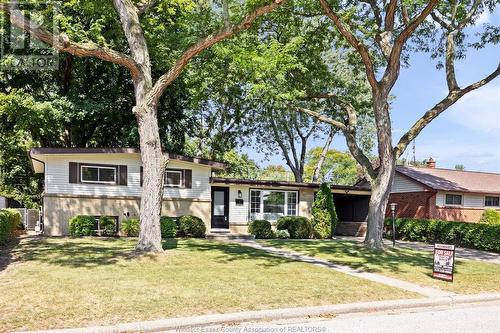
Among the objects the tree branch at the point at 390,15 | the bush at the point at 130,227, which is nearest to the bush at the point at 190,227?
the bush at the point at 130,227

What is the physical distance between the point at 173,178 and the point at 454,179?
1763 centimetres

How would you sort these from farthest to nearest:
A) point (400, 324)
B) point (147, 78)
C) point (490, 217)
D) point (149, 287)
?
point (490, 217) → point (147, 78) → point (149, 287) → point (400, 324)

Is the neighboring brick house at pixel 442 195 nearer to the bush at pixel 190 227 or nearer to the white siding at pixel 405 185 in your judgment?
the white siding at pixel 405 185

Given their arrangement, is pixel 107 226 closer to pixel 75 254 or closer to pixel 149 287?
pixel 75 254

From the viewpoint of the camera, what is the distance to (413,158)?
60.1 meters

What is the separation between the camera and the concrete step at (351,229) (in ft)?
92.5

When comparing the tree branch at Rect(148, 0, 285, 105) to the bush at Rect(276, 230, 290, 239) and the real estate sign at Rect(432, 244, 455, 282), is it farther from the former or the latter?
the bush at Rect(276, 230, 290, 239)

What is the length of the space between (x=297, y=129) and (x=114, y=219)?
19337 mm

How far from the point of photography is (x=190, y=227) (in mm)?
21281

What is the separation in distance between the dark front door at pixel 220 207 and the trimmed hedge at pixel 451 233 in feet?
30.4

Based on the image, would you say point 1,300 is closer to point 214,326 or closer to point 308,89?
point 214,326

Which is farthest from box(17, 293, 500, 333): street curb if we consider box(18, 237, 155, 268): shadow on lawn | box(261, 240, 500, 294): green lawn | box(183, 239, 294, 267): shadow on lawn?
box(18, 237, 155, 268): shadow on lawn

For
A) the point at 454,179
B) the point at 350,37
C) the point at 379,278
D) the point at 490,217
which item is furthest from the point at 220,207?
the point at 379,278

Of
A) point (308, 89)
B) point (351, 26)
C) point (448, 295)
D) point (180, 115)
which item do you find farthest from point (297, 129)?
point (448, 295)
